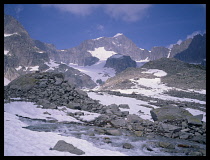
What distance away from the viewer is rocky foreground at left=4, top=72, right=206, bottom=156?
31.2ft

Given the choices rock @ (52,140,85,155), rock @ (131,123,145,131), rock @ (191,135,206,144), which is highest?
rock @ (52,140,85,155)

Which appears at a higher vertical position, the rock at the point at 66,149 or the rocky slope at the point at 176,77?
the rocky slope at the point at 176,77

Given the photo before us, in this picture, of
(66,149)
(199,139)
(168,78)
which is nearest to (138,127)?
(199,139)

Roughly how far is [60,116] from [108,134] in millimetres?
6254

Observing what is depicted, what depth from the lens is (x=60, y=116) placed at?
15266 mm

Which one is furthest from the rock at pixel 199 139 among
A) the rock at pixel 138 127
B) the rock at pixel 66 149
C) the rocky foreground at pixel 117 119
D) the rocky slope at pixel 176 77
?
the rocky slope at pixel 176 77

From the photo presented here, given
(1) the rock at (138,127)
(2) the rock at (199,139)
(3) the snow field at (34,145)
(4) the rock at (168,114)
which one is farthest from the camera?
(4) the rock at (168,114)

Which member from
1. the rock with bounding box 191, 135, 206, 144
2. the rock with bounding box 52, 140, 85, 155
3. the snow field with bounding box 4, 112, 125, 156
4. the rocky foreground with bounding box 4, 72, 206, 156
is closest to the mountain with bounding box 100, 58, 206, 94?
the rocky foreground with bounding box 4, 72, 206, 156

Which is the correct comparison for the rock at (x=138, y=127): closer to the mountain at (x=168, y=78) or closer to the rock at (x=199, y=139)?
the rock at (x=199, y=139)

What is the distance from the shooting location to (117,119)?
1502 cm

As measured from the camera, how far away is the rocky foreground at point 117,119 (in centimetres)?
952

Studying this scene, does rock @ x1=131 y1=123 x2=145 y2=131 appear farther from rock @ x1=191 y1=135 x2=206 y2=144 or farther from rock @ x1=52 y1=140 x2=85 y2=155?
rock @ x1=52 y1=140 x2=85 y2=155
